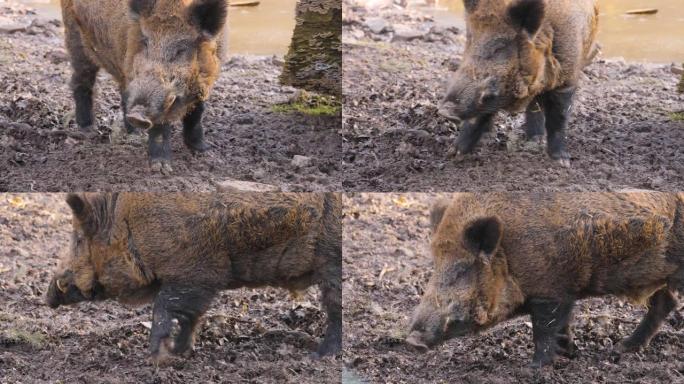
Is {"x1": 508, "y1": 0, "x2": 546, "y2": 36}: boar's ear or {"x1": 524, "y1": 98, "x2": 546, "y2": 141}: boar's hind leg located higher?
{"x1": 508, "y1": 0, "x2": 546, "y2": 36}: boar's ear

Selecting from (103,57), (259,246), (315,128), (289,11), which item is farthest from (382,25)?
(259,246)

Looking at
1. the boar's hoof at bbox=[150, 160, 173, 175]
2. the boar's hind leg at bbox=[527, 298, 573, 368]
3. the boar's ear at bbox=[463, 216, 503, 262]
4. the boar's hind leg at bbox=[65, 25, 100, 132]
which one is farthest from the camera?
the boar's hind leg at bbox=[65, 25, 100, 132]

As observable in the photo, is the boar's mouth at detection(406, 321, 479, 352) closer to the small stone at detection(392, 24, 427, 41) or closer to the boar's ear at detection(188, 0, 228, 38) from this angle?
the boar's ear at detection(188, 0, 228, 38)

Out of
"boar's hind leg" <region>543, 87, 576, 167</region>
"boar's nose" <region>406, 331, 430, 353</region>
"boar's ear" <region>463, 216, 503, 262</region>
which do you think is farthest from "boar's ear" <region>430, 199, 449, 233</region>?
"boar's hind leg" <region>543, 87, 576, 167</region>

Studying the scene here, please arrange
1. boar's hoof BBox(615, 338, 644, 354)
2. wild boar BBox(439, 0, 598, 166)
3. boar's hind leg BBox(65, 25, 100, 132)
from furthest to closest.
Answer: boar's hind leg BBox(65, 25, 100, 132), wild boar BBox(439, 0, 598, 166), boar's hoof BBox(615, 338, 644, 354)

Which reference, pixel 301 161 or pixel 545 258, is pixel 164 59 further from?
pixel 545 258

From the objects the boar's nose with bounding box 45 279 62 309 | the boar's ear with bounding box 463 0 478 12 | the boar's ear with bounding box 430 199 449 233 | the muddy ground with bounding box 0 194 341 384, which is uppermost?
the boar's ear with bounding box 463 0 478 12

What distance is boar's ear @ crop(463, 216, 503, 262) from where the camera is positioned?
561cm

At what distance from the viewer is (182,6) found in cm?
640

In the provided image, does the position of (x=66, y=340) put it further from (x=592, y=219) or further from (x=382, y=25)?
(x=382, y=25)

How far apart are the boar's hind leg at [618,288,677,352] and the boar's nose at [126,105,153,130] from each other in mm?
2957

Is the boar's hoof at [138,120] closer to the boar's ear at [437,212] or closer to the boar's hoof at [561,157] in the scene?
the boar's ear at [437,212]

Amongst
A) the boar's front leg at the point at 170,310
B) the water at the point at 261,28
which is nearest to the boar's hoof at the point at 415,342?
the boar's front leg at the point at 170,310

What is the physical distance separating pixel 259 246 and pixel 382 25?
503 cm
